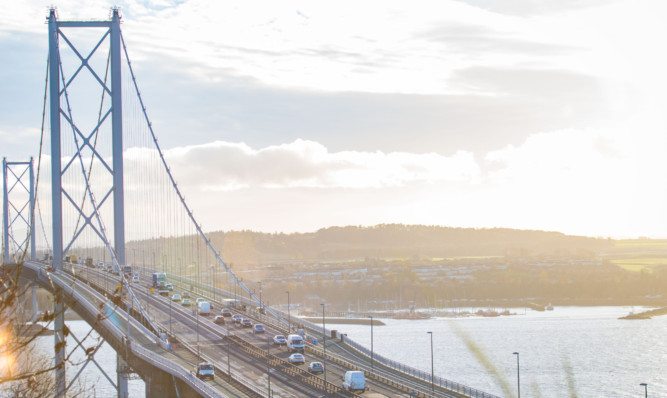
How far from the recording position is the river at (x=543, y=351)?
53781mm

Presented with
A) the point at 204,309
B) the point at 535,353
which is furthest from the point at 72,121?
the point at 535,353

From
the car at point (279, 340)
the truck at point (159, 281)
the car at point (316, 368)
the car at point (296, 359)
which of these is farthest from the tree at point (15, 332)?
the truck at point (159, 281)

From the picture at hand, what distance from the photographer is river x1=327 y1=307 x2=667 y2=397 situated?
53.8 metres

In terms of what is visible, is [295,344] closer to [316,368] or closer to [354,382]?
[316,368]

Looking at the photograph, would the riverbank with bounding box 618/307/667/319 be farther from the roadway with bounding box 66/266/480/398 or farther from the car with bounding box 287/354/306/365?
the car with bounding box 287/354/306/365

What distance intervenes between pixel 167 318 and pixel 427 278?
148 metres

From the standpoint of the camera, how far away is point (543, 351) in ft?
243

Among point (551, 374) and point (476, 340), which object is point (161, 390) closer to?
point (551, 374)

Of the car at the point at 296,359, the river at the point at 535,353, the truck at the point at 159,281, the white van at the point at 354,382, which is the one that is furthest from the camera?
the truck at the point at 159,281

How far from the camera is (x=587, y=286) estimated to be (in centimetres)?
18112

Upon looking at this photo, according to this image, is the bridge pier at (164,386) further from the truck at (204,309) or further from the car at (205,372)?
the truck at (204,309)

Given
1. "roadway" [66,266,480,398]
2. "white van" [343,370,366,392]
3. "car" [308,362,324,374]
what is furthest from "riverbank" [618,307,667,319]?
"white van" [343,370,366,392]

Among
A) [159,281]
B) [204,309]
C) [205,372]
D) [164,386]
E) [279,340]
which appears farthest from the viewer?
[159,281]

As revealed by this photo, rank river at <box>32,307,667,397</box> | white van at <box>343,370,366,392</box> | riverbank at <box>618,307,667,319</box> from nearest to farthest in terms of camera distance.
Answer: white van at <box>343,370,366,392</box>, river at <box>32,307,667,397</box>, riverbank at <box>618,307,667,319</box>
